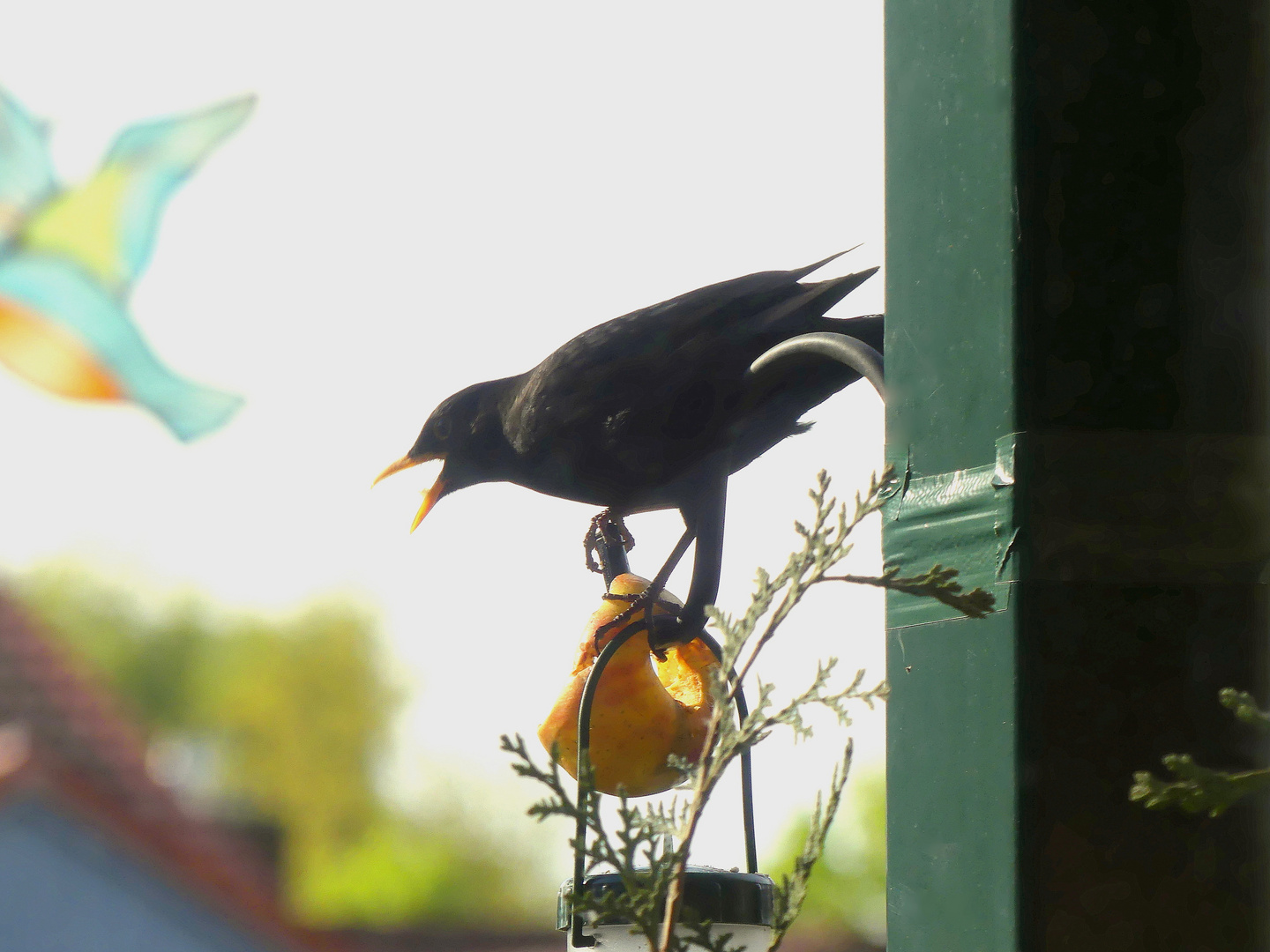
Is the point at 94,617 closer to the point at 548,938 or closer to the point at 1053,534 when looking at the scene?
the point at 548,938

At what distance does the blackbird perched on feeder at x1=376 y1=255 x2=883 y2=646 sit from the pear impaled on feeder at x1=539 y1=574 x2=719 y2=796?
0.08 metres

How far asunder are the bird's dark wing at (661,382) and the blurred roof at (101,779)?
237 inches

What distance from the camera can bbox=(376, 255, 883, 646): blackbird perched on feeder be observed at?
2342mm

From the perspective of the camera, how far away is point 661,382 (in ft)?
8.39

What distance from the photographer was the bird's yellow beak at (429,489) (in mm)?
3189

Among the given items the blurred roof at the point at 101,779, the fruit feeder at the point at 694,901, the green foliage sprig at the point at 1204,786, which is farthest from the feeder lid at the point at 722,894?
the blurred roof at the point at 101,779

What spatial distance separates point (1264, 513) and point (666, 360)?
3.72 feet

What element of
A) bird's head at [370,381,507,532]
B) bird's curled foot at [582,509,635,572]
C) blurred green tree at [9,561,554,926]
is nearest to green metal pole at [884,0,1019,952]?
bird's curled foot at [582,509,635,572]

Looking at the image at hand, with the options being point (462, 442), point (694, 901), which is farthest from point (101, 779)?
point (694, 901)

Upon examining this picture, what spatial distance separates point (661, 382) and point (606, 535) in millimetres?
343

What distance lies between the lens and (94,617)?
1585 inches

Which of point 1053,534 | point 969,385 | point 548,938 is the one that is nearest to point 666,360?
point 969,385

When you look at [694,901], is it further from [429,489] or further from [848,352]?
[429,489]

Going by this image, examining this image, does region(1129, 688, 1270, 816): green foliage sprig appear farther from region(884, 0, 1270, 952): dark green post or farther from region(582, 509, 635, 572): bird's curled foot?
region(582, 509, 635, 572): bird's curled foot
